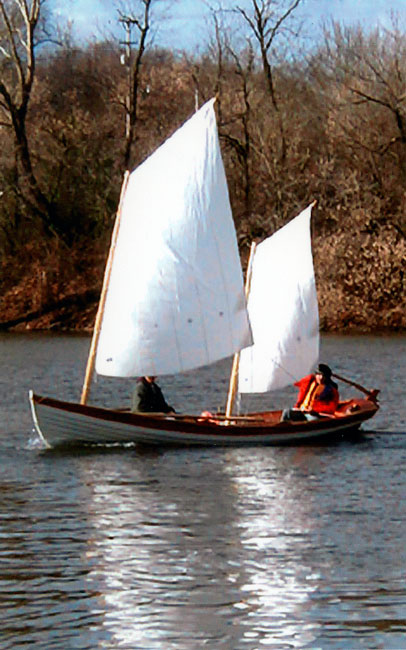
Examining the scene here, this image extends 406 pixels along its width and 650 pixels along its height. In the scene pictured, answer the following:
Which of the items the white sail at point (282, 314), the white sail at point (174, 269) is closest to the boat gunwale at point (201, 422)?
the white sail at point (174, 269)

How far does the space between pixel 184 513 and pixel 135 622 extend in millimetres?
6520

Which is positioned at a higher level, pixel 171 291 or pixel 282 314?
pixel 171 291

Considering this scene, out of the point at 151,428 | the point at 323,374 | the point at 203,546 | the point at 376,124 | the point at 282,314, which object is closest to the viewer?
the point at 203,546

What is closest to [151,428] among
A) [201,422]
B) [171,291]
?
[201,422]

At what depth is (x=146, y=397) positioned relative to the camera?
2717 centimetres

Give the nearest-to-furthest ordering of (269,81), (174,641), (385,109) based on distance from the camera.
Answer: (174,641) → (385,109) → (269,81)

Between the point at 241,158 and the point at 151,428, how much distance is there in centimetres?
4590

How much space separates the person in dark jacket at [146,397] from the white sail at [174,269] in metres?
0.39

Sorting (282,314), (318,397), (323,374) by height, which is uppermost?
(282,314)

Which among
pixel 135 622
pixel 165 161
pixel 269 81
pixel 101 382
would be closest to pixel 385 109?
pixel 269 81

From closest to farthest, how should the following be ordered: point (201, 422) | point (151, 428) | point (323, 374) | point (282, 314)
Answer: point (151, 428)
point (201, 422)
point (323, 374)
point (282, 314)

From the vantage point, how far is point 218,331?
27.2 metres

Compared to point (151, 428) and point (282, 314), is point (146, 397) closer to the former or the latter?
point (151, 428)

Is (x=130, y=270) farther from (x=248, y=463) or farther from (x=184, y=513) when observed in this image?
(x=184, y=513)
